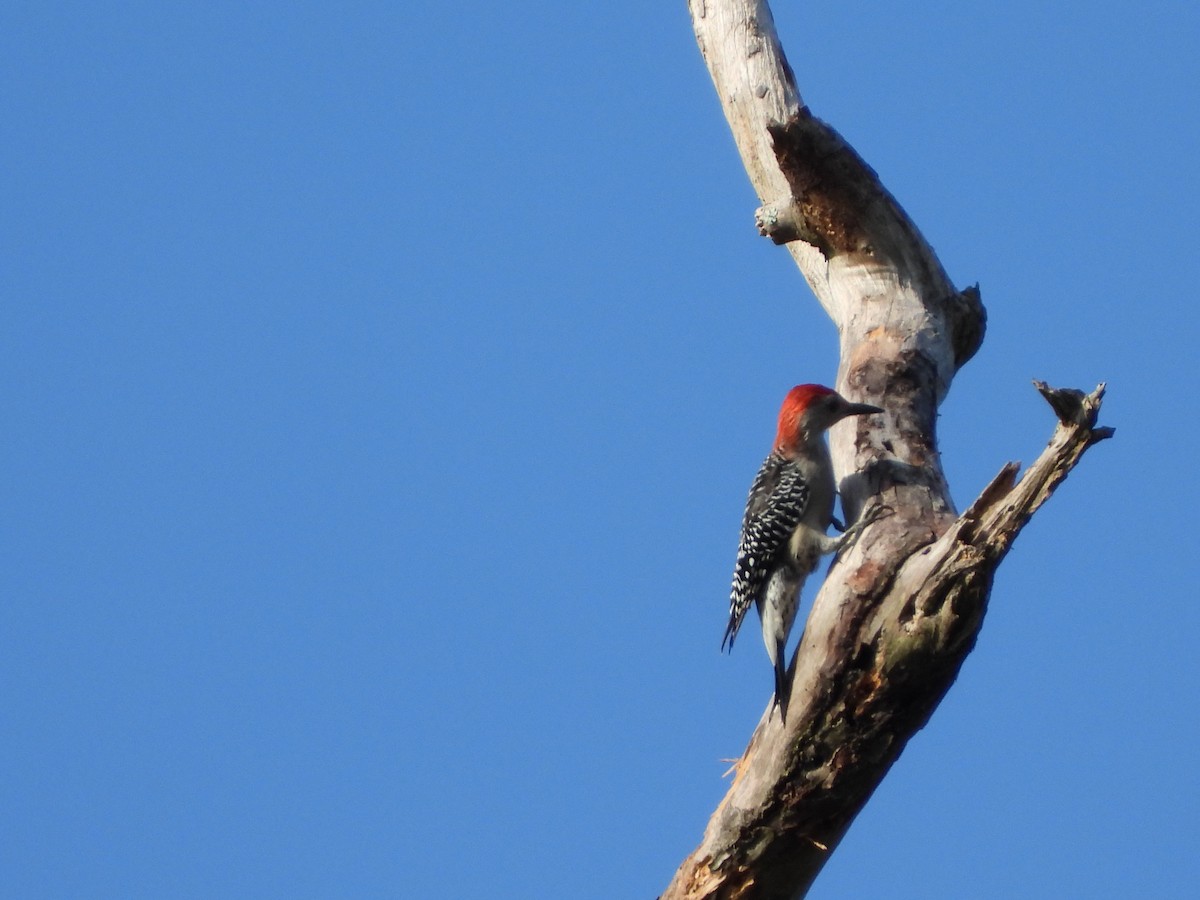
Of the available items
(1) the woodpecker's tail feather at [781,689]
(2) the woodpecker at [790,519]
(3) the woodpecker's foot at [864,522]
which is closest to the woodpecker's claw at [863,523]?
(3) the woodpecker's foot at [864,522]

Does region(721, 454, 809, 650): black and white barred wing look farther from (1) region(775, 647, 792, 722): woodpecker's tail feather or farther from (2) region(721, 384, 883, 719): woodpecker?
(1) region(775, 647, 792, 722): woodpecker's tail feather

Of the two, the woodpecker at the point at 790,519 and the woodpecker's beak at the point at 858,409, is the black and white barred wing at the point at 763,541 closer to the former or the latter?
the woodpecker at the point at 790,519

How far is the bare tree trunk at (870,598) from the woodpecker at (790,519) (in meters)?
0.13

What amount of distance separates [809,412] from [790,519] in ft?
2.09

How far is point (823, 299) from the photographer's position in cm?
848

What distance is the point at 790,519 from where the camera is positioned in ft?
23.1

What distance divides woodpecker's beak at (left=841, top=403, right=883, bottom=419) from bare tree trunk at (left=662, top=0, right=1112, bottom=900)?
8 centimetres

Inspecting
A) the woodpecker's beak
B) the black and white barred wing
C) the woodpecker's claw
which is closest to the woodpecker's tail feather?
the woodpecker's claw

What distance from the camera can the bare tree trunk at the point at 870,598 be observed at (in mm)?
5379

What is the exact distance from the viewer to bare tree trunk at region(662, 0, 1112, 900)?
5379mm

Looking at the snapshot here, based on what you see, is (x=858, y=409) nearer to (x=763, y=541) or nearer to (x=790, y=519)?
(x=790, y=519)

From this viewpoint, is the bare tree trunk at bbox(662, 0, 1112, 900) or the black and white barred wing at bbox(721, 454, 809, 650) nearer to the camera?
the bare tree trunk at bbox(662, 0, 1112, 900)

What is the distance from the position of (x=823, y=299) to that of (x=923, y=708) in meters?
3.49

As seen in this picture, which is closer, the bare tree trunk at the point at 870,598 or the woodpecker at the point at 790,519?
the bare tree trunk at the point at 870,598
